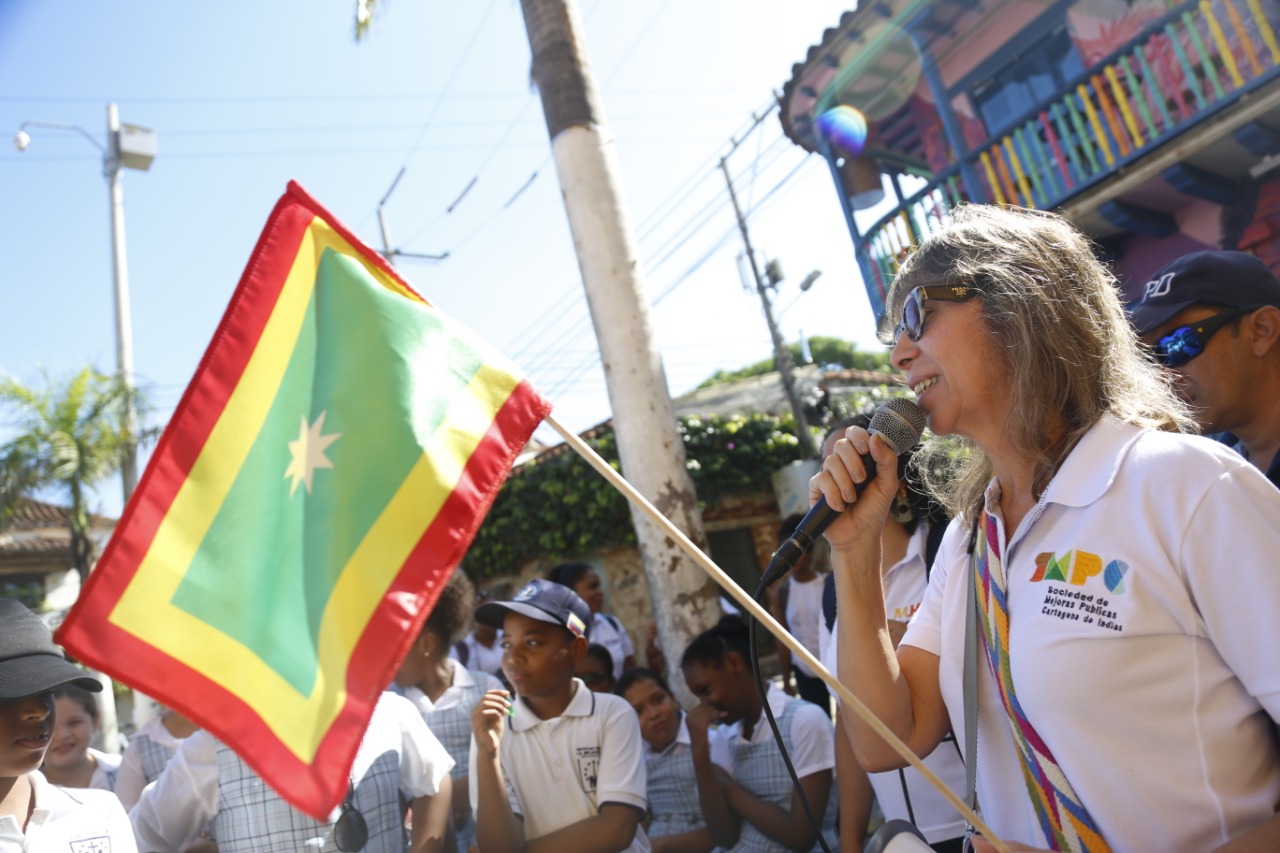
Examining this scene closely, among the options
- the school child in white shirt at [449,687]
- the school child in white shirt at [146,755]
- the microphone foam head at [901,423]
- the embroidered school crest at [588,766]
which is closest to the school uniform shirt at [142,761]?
the school child in white shirt at [146,755]

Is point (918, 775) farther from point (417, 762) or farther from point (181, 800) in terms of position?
point (181, 800)

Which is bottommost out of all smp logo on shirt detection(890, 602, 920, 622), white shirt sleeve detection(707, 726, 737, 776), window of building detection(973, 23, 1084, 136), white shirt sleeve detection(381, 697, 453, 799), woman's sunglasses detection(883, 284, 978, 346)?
white shirt sleeve detection(707, 726, 737, 776)

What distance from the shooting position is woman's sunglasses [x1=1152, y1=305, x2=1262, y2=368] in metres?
2.35

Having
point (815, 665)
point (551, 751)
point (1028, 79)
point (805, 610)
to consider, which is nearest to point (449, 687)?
point (551, 751)

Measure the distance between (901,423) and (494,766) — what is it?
193 centimetres

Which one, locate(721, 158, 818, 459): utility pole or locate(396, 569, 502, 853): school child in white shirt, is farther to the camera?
locate(721, 158, 818, 459): utility pole

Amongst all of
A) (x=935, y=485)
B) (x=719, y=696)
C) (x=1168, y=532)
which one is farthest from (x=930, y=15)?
(x=1168, y=532)

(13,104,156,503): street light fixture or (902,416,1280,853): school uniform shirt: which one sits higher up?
(13,104,156,503): street light fixture

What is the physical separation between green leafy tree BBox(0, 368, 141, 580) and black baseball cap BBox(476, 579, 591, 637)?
10.7 metres

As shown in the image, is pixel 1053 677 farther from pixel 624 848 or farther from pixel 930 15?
pixel 930 15

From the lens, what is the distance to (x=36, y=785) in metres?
2.46

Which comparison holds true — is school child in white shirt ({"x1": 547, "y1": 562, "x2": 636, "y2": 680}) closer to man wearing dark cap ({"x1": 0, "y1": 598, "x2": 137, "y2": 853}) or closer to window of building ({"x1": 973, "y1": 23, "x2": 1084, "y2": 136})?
man wearing dark cap ({"x1": 0, "y1": 598, "x2": 137, "y2": 853})

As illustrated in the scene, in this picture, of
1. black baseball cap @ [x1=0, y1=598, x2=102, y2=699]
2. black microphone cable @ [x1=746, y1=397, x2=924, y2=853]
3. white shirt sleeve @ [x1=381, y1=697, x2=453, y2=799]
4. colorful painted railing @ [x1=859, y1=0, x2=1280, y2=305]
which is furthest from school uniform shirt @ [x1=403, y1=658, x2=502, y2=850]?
colorful painted railing @ [x1=859, y1=0, x2=1280, y2=305]

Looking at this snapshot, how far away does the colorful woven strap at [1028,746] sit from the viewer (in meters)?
1.48
